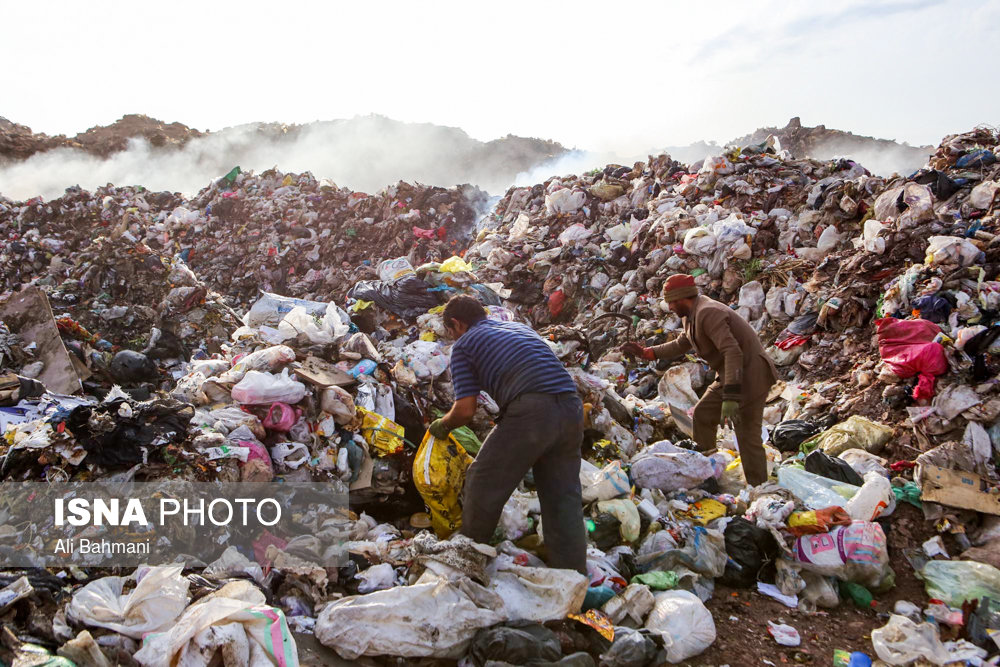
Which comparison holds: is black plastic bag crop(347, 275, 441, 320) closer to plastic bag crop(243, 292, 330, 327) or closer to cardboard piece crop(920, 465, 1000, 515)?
plastic bag crop(243, 292, 330, 327)

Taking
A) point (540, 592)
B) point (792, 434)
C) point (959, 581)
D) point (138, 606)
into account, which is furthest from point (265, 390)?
point (792, 434)

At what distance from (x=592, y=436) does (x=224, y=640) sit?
2.81 meters

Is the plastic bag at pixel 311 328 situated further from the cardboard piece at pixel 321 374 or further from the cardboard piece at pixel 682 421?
the cardboard piece at pixel 682 421

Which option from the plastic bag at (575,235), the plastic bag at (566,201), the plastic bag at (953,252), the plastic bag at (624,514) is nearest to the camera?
the plastic bag at (624,514)

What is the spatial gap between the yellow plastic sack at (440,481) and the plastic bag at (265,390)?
96 cm

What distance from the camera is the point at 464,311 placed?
9.53 feet

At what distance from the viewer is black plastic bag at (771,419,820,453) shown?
Answer: 464 cm

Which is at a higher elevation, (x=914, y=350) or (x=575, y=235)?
(x=575, y=235)

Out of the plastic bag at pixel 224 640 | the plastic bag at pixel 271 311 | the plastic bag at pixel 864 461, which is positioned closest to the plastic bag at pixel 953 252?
the plastic bag at pixel 864 461

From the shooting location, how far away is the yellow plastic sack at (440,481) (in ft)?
10.0

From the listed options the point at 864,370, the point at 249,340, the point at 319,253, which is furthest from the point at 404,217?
the point at 864,370

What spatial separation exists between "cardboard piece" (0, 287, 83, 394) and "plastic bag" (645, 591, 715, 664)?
205 inches

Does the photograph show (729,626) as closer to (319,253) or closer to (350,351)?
(350,351)

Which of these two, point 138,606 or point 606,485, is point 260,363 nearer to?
point 138,606
